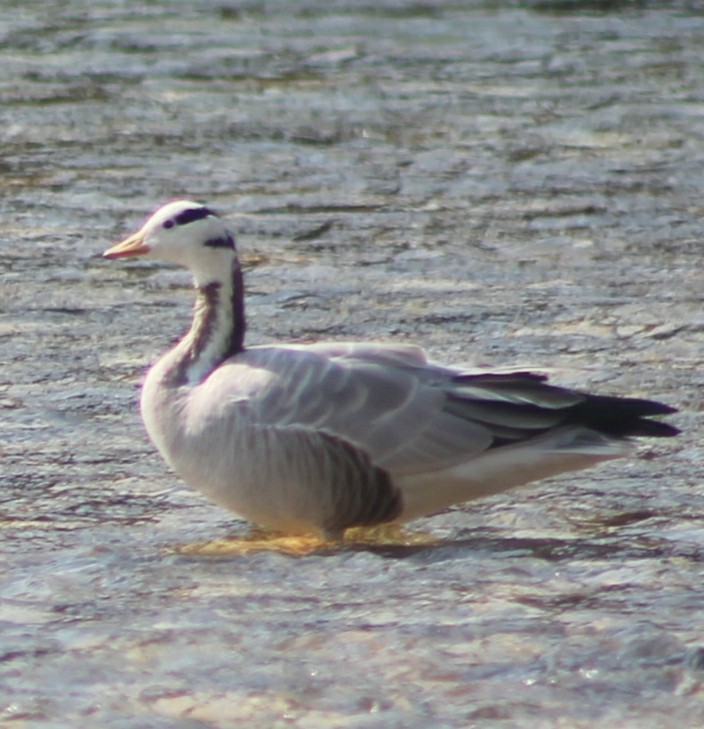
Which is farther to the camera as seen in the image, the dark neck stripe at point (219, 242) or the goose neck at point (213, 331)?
the dark neck stripe at point (219, 242)

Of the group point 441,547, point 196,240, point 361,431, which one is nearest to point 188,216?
point 196,240

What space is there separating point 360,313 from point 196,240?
313cm

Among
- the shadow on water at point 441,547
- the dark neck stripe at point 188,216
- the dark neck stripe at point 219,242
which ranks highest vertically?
the dark neck stripe at point 188,216

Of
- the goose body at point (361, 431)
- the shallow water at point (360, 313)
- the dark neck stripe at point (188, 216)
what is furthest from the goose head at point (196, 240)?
the shallow water at point (360, 313)

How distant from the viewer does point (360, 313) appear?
10.7 m

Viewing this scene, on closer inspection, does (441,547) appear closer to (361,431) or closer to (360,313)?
(361,431)

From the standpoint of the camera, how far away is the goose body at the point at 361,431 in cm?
722

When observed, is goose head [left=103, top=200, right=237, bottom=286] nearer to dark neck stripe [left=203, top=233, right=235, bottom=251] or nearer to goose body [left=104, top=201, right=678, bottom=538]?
dark neck stripe [left=203, top=233, right=235, bottom=251]

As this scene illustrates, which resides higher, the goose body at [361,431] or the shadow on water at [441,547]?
the goose body at [361,431]

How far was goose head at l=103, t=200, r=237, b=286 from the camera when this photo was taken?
7.68 meters

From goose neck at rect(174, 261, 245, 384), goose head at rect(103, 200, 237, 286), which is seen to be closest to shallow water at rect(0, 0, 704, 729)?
goose neck at rect(174, 261, 245, 384)

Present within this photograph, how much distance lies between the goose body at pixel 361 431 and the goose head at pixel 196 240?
0.43 metres

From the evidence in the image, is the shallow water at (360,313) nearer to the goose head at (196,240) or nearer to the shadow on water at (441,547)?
the shadow on water at (441,547)

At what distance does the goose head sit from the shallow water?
3.25ft
